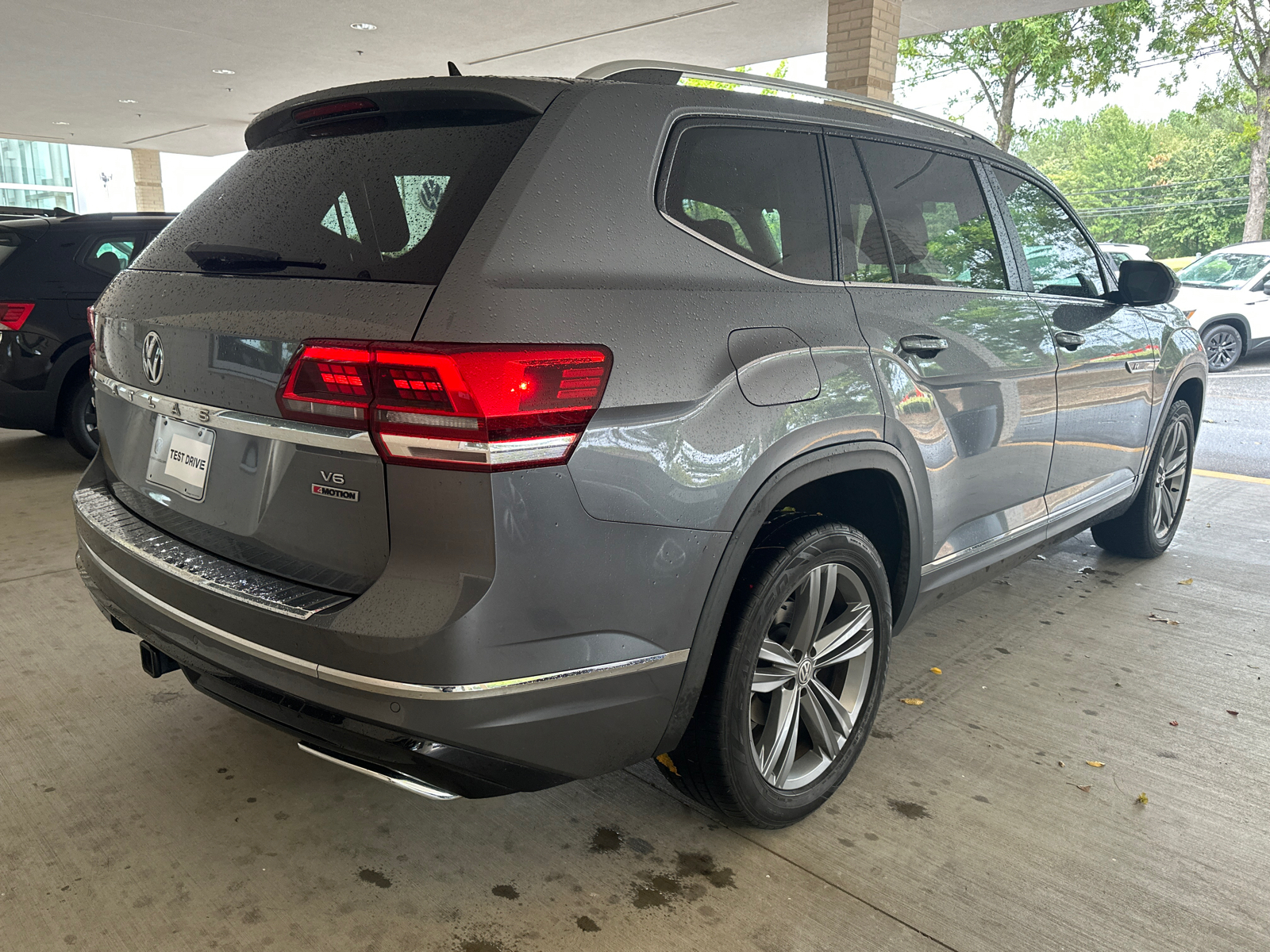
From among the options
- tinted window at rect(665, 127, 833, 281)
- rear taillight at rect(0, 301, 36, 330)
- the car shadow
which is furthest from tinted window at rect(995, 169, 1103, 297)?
the car shadow

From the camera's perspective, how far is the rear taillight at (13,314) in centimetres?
603

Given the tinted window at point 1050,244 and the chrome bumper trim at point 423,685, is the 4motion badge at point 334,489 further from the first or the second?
the tinted window at point 1050,244

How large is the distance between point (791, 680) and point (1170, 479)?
3.28 meters

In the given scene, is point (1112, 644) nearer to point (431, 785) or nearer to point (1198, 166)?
point (431, 785)

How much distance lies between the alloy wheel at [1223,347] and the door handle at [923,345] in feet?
42.4

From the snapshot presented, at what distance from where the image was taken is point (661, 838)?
2395mm

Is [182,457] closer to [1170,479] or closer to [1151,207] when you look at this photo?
[1170,479]

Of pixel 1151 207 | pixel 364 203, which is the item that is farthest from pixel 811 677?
pixel 1151 207

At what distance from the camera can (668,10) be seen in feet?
37.7

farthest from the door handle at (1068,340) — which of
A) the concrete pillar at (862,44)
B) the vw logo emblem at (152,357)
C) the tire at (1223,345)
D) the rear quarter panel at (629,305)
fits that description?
the tire at (1223,345)

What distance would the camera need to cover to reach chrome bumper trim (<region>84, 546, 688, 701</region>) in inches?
65.0

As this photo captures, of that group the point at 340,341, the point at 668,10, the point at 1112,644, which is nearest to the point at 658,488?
the point at 340,341

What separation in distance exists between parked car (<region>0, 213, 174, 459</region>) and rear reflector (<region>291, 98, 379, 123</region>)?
4297mm

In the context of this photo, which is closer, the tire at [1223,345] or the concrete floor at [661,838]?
the concrete floor at [661,838]
